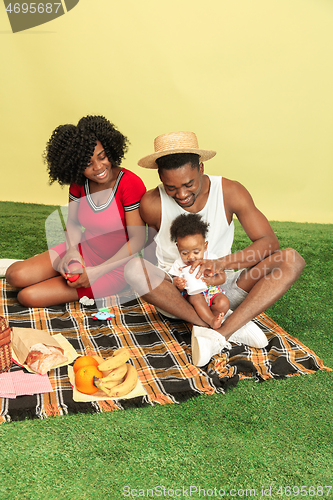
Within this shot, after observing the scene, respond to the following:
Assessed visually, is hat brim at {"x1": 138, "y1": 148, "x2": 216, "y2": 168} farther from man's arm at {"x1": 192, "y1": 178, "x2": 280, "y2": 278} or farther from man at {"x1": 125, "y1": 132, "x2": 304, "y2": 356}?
man's arm at {"x1": 192, "y1": 178, "x2": 280, "y2": 278}

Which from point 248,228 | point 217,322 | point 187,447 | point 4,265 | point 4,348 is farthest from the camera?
point 4,265

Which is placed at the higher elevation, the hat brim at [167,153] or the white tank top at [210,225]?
the hat brim at [167,153]

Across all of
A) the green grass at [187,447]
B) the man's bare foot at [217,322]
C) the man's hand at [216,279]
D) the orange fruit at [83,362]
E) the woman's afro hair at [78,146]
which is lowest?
the green grass at [187,447]

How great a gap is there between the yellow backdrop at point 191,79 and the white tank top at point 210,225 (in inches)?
115

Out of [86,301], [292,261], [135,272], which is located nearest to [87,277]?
[86,301]

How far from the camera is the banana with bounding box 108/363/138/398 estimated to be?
6.55 ft

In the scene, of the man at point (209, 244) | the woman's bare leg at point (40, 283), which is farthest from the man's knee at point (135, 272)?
the woman's bare leg at point (40, 283)

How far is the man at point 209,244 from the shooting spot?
2387mm

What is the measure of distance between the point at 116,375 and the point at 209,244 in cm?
100

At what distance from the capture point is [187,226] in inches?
96.0

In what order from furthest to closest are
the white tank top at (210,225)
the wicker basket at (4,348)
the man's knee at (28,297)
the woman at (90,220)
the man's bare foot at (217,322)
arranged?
the man's knee at (28,297) → the woman at (90,220) → the white tank top at (210,225) → the man's bare foot at (217,322) → the wicker basket at (4,348)

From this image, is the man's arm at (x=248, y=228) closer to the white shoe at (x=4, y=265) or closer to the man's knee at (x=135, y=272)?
the man's knee at (x=135, y=272)

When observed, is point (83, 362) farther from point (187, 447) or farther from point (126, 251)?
point (126, 251)

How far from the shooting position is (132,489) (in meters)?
1.53
